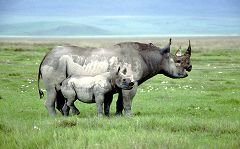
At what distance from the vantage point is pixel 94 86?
15125 mm

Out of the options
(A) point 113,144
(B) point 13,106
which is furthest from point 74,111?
(A) point 113,144

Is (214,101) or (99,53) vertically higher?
(99,53)

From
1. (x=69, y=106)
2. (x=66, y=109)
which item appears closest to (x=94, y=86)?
(x=69, y=106)

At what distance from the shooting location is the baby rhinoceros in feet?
49.5

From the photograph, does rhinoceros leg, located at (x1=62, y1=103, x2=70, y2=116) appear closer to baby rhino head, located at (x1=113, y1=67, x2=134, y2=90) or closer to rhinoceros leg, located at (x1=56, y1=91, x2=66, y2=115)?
rhinoceros leg, located at (x1=56, y1=91, x2=66, y2=115)

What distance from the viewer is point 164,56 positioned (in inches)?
671

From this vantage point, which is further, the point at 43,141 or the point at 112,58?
the point at 112,58

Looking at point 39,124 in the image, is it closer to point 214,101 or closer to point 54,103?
point 54,103

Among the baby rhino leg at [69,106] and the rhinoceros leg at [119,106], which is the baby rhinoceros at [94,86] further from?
the rhinoceros leg at [119,106]

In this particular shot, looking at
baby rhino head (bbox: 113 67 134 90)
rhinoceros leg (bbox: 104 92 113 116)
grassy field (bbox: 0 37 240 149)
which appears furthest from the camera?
rhinoceros leg (bbox: 104 92 113 116)

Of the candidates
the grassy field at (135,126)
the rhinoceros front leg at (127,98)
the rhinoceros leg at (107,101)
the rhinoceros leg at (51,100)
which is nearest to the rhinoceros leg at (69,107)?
the rhinoceros leg at (51,100)

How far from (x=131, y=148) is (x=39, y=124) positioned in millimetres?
4052

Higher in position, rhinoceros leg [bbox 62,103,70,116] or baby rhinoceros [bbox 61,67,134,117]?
baby rhinoceros [bbox 61,67,134,117]

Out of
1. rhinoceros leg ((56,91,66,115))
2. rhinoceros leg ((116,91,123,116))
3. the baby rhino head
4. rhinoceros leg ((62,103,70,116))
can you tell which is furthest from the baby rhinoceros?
rhinoceros leg ((116,91,123,116))
